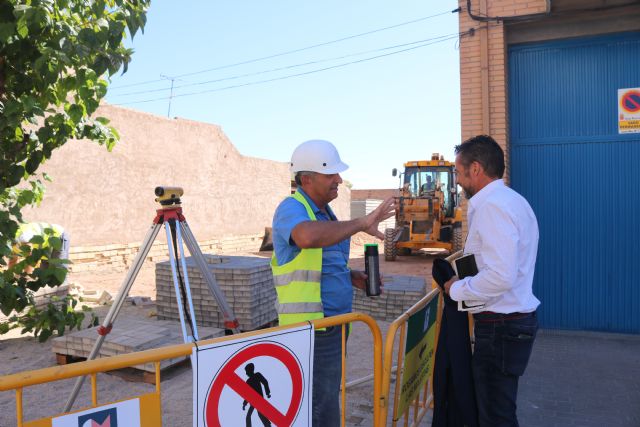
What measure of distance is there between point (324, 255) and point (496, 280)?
0.88m

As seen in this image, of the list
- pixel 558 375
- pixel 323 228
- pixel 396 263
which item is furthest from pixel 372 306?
pixel 396 263

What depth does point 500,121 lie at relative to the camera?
635 centimetres

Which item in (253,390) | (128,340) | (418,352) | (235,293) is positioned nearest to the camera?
(253,390)

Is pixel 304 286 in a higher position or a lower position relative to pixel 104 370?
higher

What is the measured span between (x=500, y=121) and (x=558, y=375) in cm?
309

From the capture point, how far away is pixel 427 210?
16.2 meters

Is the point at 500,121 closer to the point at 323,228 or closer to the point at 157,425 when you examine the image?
the point at 323,228

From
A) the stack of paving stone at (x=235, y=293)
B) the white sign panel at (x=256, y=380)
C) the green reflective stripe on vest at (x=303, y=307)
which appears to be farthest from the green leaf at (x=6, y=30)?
the stack of paving stone at (x=235, y=293)

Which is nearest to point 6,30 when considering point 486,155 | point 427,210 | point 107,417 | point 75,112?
point 75,112

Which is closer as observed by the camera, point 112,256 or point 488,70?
point 488,70

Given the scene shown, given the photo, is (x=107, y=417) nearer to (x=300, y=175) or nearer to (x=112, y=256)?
(x=300, y=175)

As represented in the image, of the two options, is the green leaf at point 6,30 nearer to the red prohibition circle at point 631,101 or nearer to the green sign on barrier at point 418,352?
the green sign on barrier at point 418,352

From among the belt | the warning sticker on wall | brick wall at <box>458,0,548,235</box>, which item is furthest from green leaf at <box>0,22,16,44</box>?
the warning sticker on wall

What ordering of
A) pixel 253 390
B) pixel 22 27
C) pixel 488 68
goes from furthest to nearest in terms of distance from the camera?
pixel 488 68
pixel 22 27
pixel 253 390
